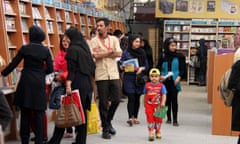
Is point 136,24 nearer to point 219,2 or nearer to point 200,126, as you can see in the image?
point 219,2

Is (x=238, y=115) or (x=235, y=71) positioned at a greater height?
(x=235, y=71)

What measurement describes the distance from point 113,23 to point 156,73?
7023 millimetres

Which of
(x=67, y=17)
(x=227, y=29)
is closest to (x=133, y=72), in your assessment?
(x=67, y=17)

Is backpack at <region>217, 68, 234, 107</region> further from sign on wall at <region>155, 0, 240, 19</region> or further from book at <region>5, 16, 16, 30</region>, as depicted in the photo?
sign on wall at <region>155, 0, 240, 19</region>

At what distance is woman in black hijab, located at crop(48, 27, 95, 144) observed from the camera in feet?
14.1

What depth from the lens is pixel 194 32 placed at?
13.1 meters

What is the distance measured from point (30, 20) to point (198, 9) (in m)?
7.86

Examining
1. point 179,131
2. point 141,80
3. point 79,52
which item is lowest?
point 179,131

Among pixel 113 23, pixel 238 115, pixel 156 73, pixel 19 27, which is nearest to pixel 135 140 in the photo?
pixel 156 73

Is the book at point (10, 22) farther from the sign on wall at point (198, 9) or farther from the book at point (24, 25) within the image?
the sign on wall at point (198, 9)

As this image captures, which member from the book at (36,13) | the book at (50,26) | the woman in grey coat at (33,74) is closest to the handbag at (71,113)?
the woman in grey coat at (33,74)

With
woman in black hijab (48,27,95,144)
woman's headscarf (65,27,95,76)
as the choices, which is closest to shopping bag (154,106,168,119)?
woman in black hijab (48,27,95,144)

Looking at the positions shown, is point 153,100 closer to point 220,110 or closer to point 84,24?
point 220,110

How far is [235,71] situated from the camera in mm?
3527
